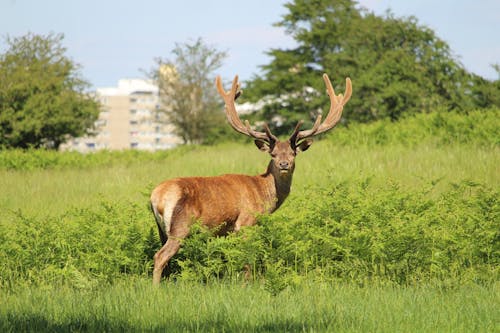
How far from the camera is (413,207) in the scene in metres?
10.6

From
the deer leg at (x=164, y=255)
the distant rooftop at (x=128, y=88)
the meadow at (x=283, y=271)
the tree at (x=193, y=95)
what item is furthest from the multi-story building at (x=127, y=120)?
the deer leg at (x=164, y=255)

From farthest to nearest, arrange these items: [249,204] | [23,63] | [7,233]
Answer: [23,63] < [7,233] < [249,204]

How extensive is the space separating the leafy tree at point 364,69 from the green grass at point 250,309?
92.8 ft

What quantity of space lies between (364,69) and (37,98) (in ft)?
62.0

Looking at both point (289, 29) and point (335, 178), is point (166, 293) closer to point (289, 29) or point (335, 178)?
point (335, 178)

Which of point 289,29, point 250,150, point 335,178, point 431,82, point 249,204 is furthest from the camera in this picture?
point 289,29

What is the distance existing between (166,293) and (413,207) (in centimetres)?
430

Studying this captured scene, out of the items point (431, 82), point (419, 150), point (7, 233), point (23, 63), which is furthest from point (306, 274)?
point (23, 63)

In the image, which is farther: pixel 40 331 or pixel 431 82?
pixel 431 82

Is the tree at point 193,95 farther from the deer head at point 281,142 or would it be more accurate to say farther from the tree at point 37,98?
the deer head at point 281,142

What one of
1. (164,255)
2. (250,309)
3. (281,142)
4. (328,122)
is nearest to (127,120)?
(328,122)

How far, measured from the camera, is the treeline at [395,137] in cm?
2158

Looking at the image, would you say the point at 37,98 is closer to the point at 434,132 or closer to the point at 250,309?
the point at 434,132

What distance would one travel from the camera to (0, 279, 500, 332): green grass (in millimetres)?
6270
